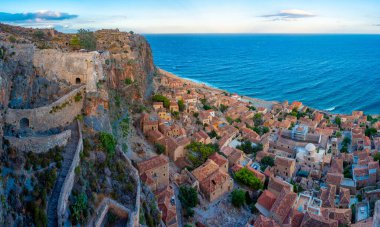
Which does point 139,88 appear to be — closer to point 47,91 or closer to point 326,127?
point 47,91

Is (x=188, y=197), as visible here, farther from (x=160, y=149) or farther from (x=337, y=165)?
(x=337, y=165)

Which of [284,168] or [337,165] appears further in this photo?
[337,165]


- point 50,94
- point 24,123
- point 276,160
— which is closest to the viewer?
point 24,123

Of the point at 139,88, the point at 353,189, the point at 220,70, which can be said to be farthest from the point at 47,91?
the point at 220,70

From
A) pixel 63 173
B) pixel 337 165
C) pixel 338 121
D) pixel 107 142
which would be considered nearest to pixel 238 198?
pixel 107 142

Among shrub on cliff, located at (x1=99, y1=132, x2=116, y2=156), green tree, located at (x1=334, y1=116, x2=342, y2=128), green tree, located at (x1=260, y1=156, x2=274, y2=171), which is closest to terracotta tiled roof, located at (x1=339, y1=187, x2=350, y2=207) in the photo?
green tree, located at (x1=260, y1=156, x2=274, y2=171)

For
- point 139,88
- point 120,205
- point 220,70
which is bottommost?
point 220,70

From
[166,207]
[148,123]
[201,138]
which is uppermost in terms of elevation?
[148,123]
